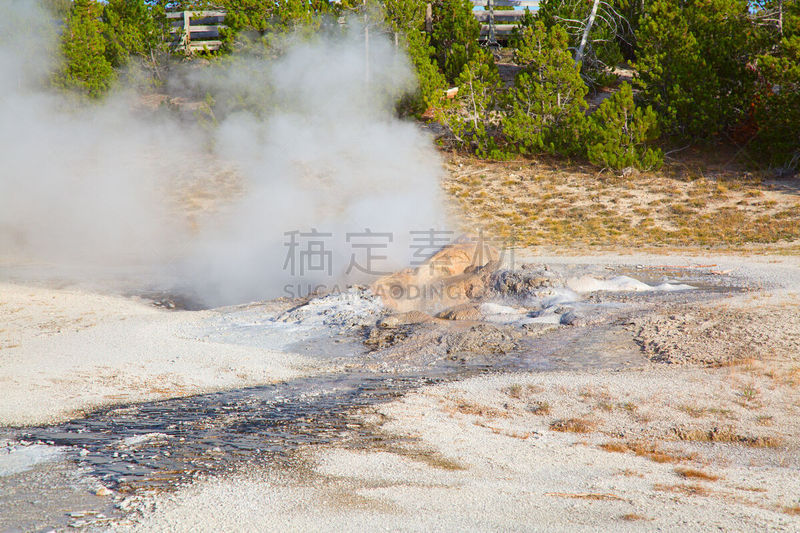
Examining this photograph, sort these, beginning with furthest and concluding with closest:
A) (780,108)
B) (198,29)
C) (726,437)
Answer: (198,29) → (780,108) → (726,437)

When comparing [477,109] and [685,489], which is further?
[477,109]

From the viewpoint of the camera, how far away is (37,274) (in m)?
12.1

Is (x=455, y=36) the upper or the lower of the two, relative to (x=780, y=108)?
upper

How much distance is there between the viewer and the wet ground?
4.02m

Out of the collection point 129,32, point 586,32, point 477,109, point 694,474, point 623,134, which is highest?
point 129,32

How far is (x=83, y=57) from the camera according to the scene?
63.6ft

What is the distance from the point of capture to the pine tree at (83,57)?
1858 cm

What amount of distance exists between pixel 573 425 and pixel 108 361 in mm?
4854

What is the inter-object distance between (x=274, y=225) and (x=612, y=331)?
364 inches

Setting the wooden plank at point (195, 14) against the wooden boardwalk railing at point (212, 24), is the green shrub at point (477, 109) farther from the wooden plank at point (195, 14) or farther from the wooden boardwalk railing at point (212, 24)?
the wooden plank at point (195, 14)

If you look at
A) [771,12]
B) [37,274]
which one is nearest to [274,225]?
[37,274]

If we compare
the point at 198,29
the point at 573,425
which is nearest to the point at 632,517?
the point at 573,425

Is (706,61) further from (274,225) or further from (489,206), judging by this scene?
(274,225)

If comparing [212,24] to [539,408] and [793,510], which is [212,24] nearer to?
[539,408]
